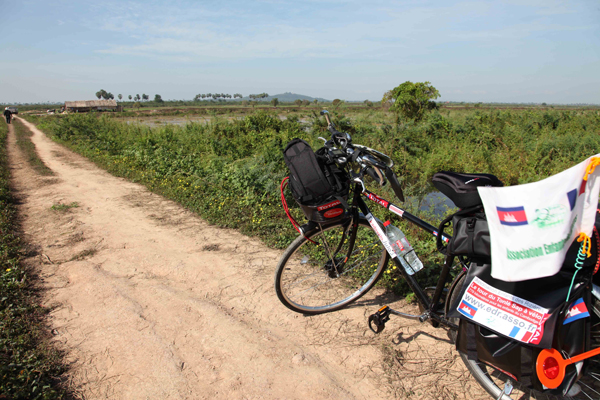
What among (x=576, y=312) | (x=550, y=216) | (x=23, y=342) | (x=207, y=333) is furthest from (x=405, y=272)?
(x=23, y=342)

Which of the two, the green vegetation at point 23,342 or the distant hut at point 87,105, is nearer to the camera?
the green vegetation at point 23,342

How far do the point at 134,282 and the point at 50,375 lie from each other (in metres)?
1.31

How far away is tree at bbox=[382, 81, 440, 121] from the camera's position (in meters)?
13.9

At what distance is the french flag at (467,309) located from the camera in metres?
1.88

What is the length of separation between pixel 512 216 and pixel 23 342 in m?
3.41

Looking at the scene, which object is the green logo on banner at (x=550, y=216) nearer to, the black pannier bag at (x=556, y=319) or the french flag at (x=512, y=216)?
the french flag at (x=512, y=216)

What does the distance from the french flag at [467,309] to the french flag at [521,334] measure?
198 mm

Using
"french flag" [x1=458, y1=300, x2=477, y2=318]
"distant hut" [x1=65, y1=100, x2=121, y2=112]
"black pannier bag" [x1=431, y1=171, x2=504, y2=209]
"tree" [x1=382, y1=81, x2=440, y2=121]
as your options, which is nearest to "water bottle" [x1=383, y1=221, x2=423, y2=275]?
"french flag" [x1=458, y1=300, x2=477, y2=318]

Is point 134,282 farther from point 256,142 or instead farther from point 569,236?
point 256,142

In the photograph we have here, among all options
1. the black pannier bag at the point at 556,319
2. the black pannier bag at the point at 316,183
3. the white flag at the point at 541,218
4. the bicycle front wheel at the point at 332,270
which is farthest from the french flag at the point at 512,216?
the bicycle front wheel at the point at 332,270

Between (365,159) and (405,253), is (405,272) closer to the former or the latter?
(405,253)

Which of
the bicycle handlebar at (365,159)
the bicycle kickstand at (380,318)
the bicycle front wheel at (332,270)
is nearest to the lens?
the bicycle handlebar at (365,159)

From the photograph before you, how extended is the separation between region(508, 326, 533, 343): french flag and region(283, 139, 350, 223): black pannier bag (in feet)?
4.18

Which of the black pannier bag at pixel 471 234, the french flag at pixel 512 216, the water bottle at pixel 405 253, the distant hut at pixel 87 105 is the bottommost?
the water bottle at pixel 405 253
